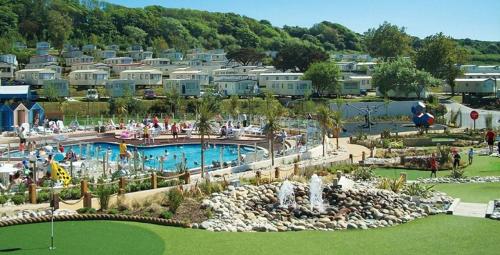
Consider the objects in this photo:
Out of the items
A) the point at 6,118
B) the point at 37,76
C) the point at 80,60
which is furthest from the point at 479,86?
the point at 80,60

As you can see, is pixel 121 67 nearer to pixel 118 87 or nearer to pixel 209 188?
pixel 118 87

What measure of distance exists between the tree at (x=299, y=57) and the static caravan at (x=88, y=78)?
27.5 m

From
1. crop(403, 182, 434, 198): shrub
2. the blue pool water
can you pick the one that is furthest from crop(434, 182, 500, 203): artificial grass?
the blue pool water

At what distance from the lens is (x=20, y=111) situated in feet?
138

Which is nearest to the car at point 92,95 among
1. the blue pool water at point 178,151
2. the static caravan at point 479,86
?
the blue pool water at point 178,151

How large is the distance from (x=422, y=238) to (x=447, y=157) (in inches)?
561

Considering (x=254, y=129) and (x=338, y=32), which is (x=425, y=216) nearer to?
(x=254, y=129)

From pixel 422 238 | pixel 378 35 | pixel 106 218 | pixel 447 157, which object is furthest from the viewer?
pixel 378 35

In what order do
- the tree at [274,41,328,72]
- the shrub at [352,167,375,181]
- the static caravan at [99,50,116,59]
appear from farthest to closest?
the static caravan at [99,50,116,59] < the tree at [274,41,328,72] < the shrub at [352,167,375,181]

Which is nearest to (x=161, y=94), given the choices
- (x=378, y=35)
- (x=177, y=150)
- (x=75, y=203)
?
(x=177, y=150)

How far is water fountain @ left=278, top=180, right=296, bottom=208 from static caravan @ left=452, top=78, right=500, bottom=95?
195 ft

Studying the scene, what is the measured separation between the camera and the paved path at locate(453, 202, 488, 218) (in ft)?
55.4

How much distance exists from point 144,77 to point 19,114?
3735 cm

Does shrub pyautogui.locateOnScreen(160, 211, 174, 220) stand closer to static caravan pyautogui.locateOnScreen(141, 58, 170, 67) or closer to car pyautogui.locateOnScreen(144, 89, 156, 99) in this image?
car pyautogui.locateOnScreen(144, 89, 156, 99)
